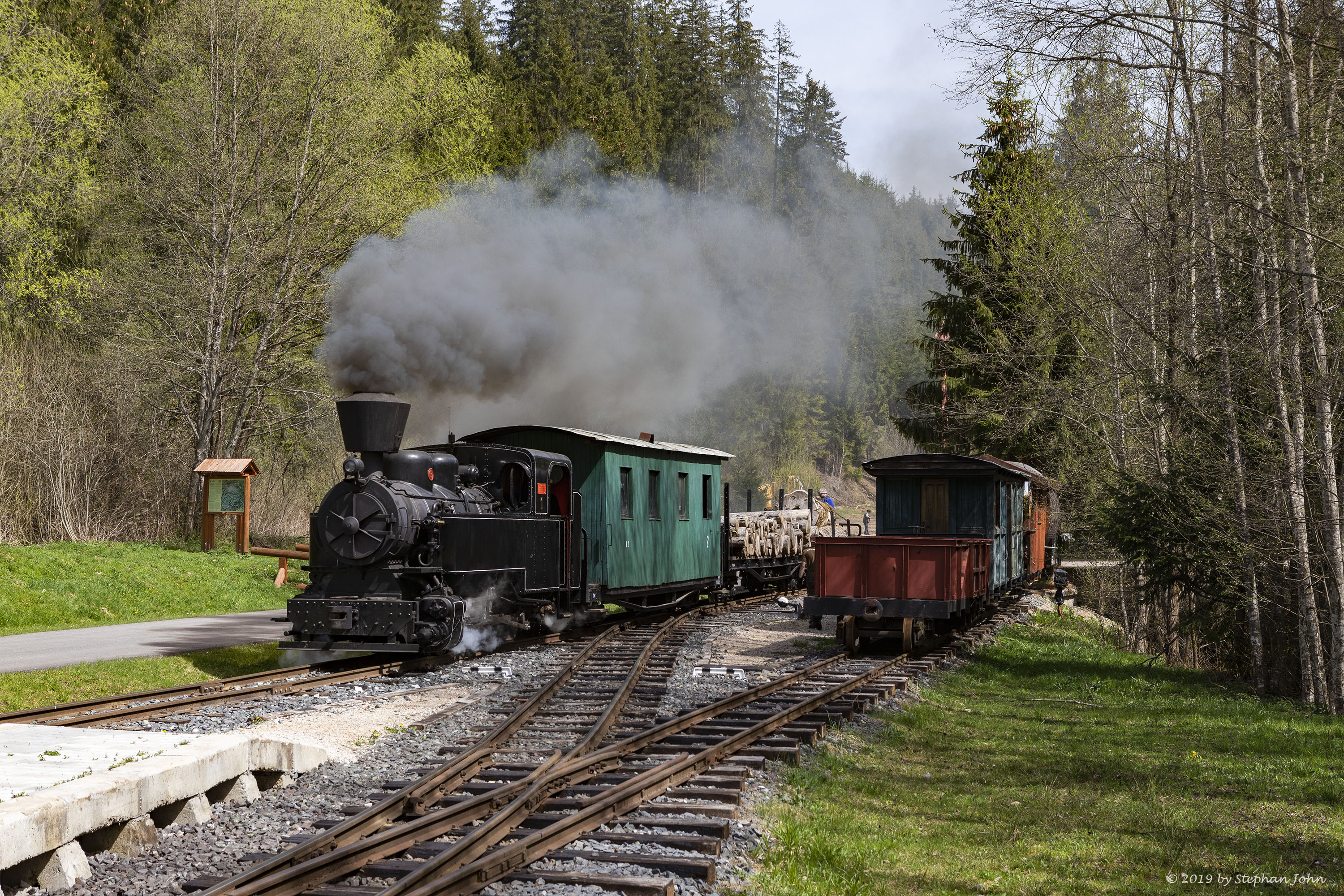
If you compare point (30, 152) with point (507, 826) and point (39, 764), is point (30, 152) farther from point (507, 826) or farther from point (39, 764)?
point (507, 826)

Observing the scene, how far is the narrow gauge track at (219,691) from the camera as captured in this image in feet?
27.7

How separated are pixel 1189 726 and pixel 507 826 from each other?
271 inches

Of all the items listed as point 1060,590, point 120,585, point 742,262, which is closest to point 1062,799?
point 1060,590

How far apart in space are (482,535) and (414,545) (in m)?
0.86

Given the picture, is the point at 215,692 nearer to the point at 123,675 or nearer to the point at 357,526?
the point at 123,675

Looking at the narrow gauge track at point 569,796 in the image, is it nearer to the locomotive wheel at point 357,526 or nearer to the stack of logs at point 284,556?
the locomotive wheel at point 357,526

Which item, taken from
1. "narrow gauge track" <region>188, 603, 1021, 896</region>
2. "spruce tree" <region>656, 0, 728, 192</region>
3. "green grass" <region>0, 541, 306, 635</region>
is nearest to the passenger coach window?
"narrow gauge track" <region>188, 603, 1021, 896</region>

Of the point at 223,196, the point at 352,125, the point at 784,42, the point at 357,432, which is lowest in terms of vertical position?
the point at 357,432

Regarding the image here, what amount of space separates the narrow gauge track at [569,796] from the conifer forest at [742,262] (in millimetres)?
5276

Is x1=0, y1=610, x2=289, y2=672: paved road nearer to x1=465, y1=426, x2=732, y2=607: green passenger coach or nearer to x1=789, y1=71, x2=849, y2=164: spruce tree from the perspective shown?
x1=465, y1=426, x2=732, y2=607: green passenger coach

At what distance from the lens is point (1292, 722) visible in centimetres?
1007

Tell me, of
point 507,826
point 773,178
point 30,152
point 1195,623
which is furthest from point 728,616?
point 773,178

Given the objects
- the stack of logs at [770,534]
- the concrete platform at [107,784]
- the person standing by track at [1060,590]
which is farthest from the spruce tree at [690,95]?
the concrete platform at [107,784]

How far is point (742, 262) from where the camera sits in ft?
107
